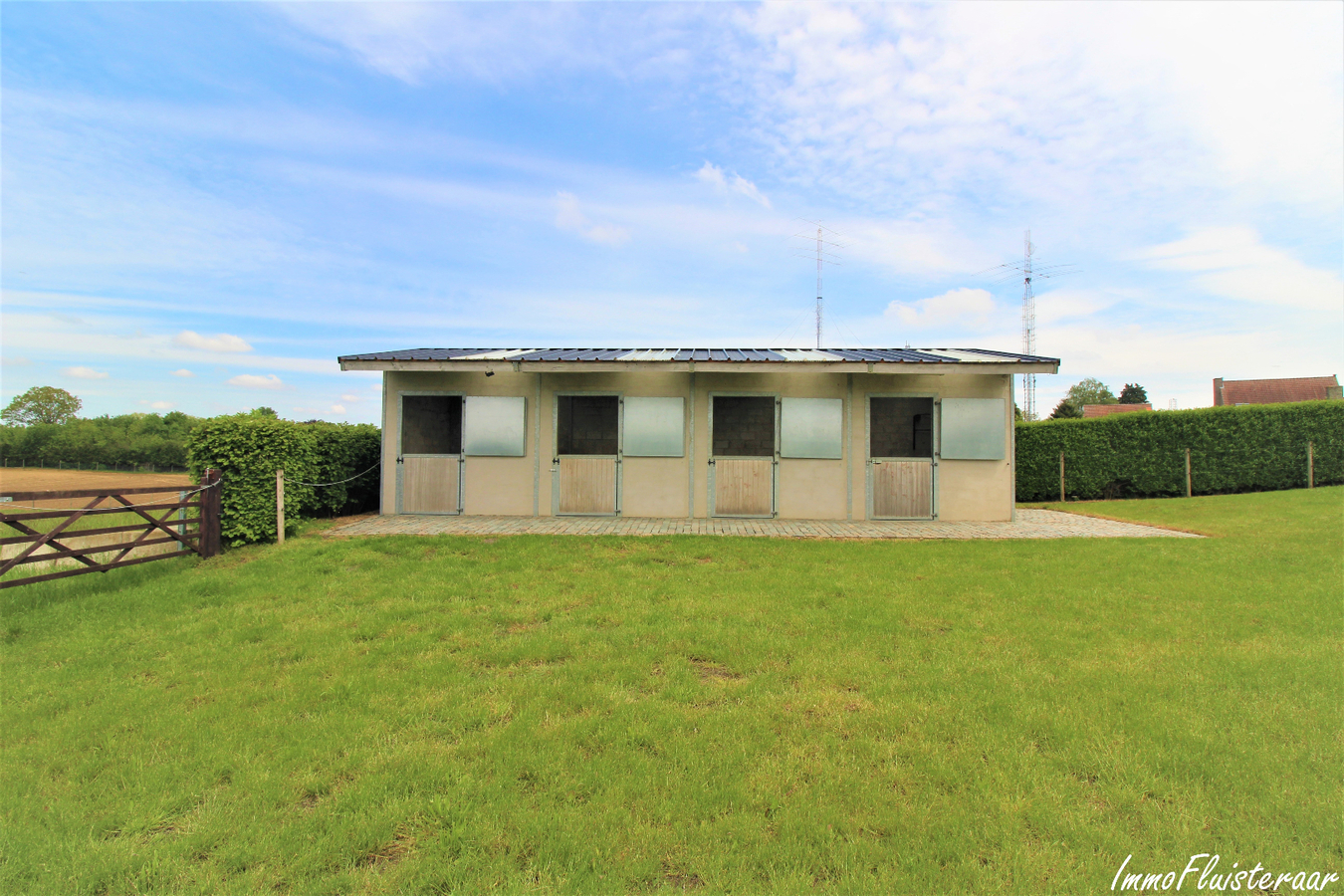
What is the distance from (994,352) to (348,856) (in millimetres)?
11441

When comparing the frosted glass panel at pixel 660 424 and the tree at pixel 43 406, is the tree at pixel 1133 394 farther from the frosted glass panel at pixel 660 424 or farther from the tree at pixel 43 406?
the tree at pixel 43 406

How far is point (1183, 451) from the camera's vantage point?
13.6m

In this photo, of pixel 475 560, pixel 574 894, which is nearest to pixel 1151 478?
pixel 475 560

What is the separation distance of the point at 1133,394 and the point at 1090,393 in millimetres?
3214

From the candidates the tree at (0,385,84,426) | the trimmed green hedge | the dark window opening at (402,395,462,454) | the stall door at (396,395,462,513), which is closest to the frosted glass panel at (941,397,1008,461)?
the trimmed green hedge

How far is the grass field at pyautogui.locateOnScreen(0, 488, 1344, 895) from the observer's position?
1.95 meters

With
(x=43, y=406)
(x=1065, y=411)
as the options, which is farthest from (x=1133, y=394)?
(x=43, y=406)

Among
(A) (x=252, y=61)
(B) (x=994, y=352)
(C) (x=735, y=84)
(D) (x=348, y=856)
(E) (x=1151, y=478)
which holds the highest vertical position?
(C) (x=735, y=84)

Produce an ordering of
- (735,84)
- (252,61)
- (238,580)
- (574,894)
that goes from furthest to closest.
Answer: (735,84)
(252,61)
(238,580)
(574,894)

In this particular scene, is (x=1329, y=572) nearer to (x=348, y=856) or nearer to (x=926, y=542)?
(x=926, y=542)

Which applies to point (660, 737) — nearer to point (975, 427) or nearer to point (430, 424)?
point (975, 427)

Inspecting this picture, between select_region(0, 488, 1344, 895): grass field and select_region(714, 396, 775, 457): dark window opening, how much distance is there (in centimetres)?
671

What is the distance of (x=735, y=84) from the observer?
31.4 ft

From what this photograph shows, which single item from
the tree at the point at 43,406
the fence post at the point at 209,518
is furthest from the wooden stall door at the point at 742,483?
the tree at the point at 43,406
